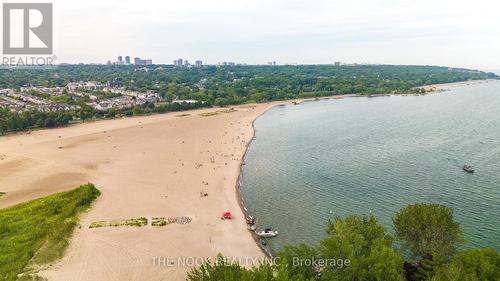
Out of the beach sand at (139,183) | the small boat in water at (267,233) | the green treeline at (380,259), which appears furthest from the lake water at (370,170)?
the green treeline at (380,259)

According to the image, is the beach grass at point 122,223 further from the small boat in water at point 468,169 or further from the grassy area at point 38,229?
the small boat in water at point 468,169

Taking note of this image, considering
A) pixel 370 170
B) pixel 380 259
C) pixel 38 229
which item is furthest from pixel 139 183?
pixel 380 259

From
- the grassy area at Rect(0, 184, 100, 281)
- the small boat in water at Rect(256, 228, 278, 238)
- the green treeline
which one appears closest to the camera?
the green treeline

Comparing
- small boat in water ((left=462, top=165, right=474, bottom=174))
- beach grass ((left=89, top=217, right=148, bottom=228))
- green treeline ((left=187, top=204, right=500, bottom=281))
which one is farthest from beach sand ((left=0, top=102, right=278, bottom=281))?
small boat in water ((left=462, top=165, right=474, bottom=174))

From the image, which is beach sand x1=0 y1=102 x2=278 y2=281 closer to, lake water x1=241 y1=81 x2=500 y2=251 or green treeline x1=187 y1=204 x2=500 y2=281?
lake water x1=241 y1=81 x2=500 y2=251

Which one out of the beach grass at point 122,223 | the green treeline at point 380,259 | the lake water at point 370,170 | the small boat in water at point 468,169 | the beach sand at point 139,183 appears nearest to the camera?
the green treeline at point 380,259

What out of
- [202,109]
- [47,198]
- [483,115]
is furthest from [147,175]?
[483,115]

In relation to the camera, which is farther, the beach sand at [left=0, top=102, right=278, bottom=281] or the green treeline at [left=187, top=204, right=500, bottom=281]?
the beach sand at [left=0, top=102, right=278, bottom=281]
